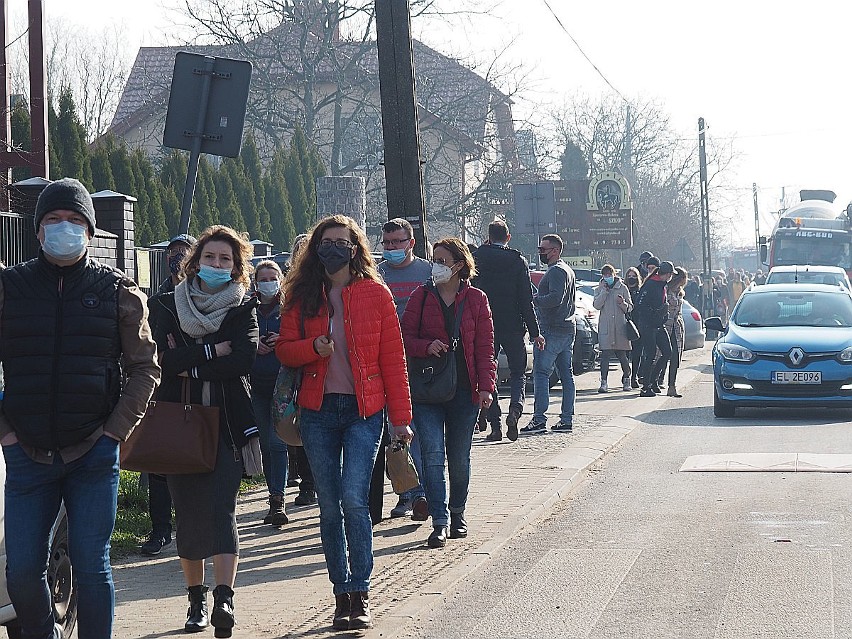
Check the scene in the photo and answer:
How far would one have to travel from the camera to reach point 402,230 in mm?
9508

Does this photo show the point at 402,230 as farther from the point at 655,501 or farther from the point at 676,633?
the point at 676,633

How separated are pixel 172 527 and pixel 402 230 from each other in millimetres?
2511

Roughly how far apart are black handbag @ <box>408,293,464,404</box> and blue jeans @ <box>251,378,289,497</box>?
1291 millimetres

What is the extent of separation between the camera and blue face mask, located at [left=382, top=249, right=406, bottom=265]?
9508 mm

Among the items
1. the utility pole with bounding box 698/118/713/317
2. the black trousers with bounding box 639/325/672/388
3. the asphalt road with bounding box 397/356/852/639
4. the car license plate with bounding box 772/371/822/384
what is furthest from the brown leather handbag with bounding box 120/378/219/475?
the utility pole with bounding box 698/118/713/317

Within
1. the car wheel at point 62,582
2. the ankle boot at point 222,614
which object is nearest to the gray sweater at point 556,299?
the ankle boot at point 222,614

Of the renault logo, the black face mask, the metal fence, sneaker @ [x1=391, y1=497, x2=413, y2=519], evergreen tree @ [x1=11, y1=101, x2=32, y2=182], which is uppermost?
evergreen tree @ [x1=11, y1=101, x2=32, y2=182]

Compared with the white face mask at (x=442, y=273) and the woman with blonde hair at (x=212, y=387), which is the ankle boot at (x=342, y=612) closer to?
the woman with blonde hair at (x=212, y=387)

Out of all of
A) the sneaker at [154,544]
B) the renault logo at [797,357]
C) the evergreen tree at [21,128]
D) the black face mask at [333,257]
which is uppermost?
the evergreen tree at [21,128]

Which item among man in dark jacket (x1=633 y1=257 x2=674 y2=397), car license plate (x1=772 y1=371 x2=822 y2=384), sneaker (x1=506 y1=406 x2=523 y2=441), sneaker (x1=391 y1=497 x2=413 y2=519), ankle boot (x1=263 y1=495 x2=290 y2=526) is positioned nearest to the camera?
ankle boot (x1=263 y1=495 x2=290 y2=526)

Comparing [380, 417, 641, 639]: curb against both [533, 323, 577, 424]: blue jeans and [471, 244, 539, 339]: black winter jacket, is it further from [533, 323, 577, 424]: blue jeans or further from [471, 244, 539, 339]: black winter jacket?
[471, 244, 539, 339]: black winter jacket

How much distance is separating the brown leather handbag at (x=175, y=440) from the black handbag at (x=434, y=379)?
2.53 metres

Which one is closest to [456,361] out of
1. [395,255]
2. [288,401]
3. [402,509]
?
[395,255]

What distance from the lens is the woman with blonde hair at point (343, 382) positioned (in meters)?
6.51
